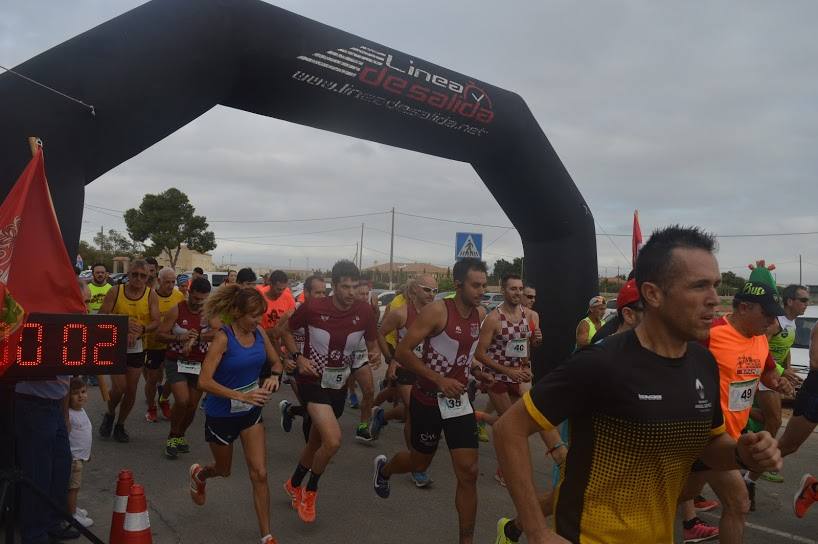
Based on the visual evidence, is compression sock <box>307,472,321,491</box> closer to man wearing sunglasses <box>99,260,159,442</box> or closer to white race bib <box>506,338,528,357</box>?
white race bib <box>506,338,528,357</box>

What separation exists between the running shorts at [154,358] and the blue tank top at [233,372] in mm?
3170

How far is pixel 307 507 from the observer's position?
4.68 meters

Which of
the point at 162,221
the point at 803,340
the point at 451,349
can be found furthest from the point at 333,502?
the point at 162,221

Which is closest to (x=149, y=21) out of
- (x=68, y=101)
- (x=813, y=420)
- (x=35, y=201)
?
(x=68, y=101)

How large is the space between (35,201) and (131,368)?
11.0 feet

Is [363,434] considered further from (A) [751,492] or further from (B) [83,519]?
(A) [751,492]

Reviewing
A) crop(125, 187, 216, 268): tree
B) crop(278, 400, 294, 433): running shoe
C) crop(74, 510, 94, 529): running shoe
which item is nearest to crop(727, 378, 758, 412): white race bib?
crop(74, 510, 94, 529): running shoe

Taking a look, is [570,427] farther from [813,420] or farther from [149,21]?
[149,21]

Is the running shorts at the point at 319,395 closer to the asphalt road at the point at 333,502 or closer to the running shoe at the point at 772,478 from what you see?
the asphalt road at the point at 333,502

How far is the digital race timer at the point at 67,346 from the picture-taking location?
326 cm

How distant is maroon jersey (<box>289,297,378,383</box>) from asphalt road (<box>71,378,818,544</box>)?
1.12 m

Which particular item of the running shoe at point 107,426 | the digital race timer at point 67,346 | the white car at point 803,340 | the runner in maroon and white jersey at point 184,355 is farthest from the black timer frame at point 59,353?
the white car at point 803,340

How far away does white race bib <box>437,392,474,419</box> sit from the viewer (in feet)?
14.4

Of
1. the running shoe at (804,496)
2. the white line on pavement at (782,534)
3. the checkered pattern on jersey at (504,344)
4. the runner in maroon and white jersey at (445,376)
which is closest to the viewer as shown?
the runner in maroon and white jersey at (445,376)
